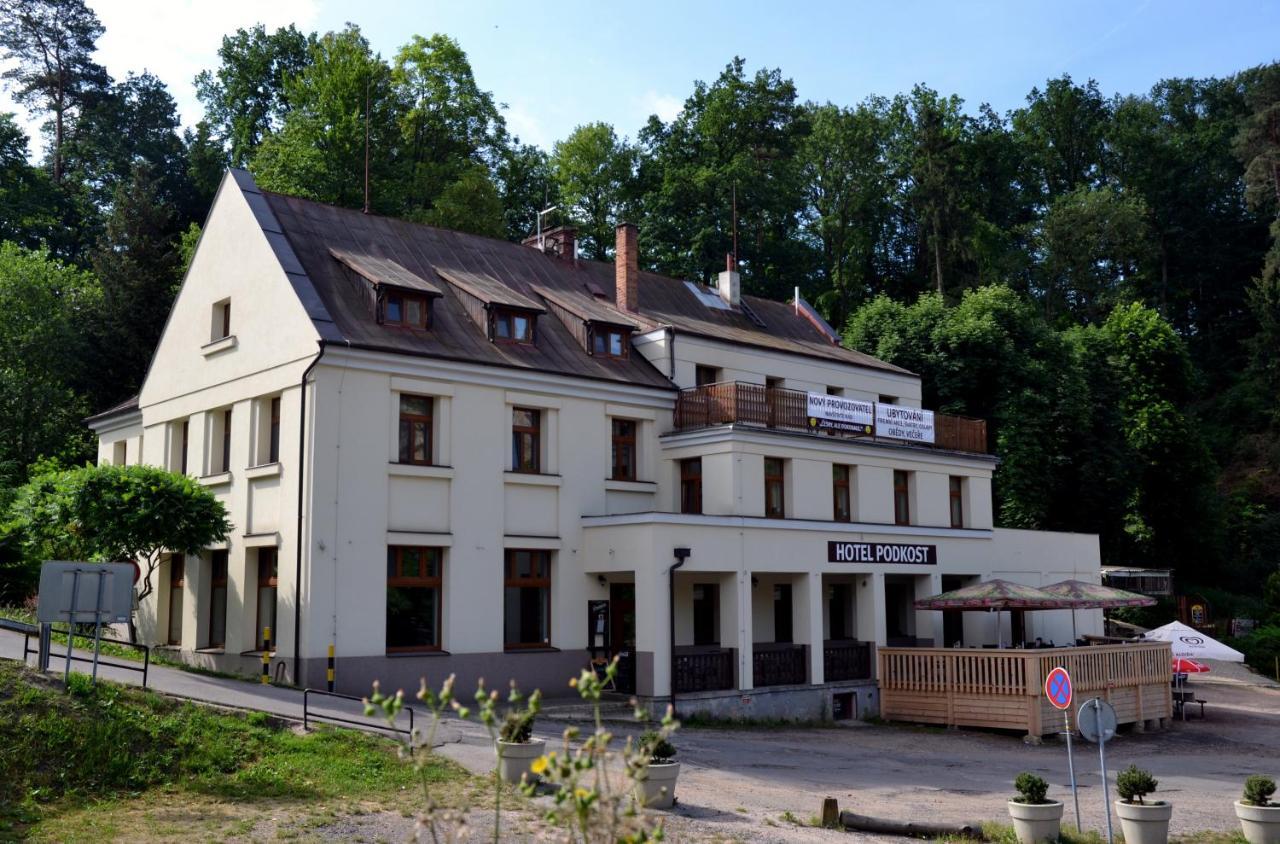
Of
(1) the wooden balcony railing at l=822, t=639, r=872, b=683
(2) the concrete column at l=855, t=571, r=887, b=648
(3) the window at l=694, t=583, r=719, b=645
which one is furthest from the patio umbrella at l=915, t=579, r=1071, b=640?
(3) the window at l=694, t=583, r=719, b=645

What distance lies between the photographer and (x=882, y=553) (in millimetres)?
29766

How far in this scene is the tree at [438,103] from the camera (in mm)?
54375

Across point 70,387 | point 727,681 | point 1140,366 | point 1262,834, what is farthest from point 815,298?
point 1262,834

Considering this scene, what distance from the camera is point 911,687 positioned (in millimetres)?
27797

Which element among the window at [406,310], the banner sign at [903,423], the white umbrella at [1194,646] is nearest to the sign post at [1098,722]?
the window at [406,310]

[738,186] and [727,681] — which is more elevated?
[738,186]

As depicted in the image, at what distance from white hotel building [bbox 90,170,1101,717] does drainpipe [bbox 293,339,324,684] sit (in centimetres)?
6

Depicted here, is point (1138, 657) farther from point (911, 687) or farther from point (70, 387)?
point (70, 387)

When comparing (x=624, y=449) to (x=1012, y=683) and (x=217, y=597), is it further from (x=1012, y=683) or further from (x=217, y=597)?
(x=1012, y=683)

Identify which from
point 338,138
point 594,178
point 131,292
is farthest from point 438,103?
point 131,292

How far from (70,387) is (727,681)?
3134 centimetres

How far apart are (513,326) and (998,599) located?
12998mm

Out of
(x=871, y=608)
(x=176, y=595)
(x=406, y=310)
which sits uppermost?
(x=406, y=310)

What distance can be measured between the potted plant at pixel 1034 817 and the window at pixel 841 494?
15946mm
